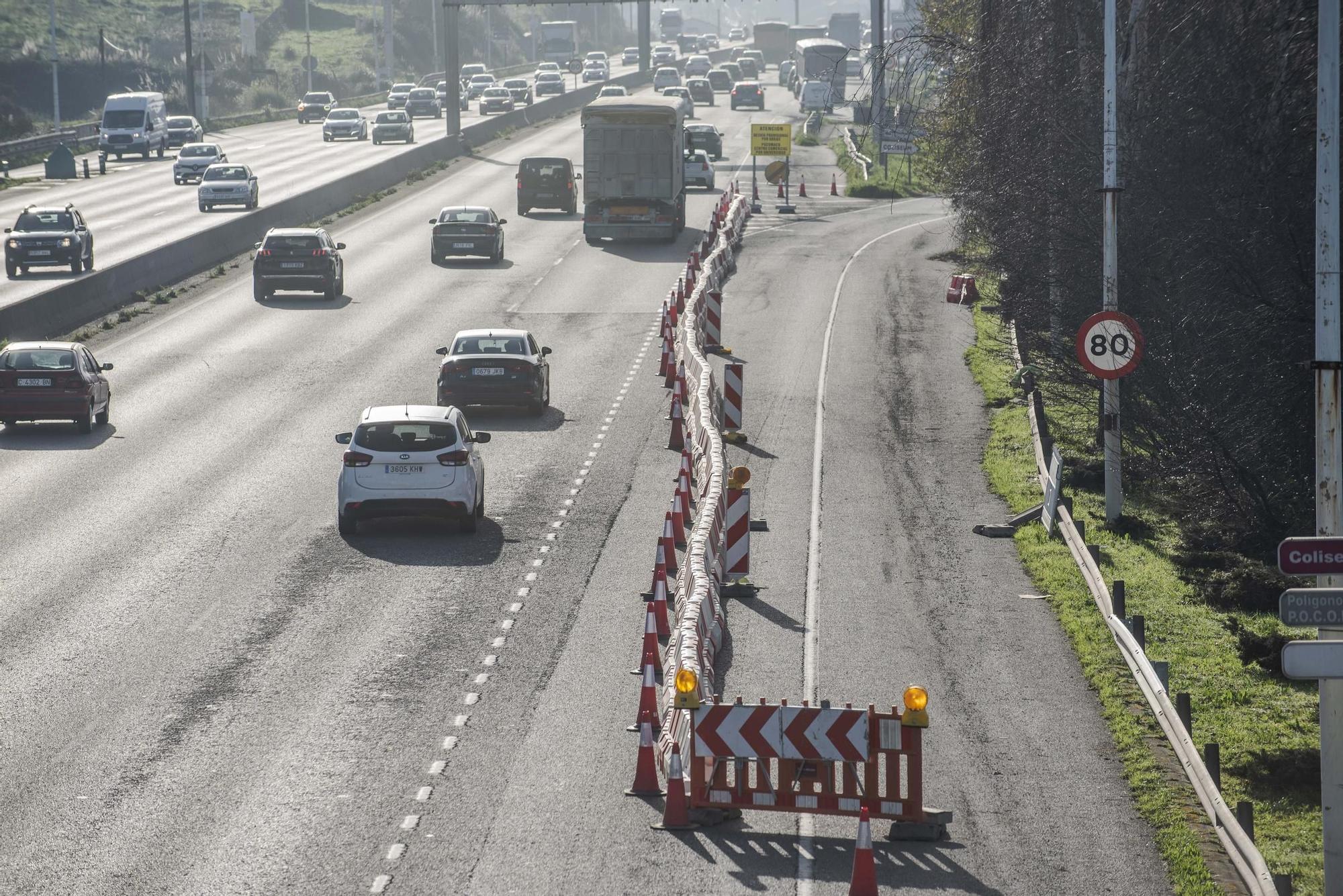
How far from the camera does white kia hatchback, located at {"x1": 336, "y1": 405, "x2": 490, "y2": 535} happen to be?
74.2 feet

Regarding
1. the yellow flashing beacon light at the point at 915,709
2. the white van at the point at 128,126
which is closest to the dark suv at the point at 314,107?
the white van at the point at 128,126

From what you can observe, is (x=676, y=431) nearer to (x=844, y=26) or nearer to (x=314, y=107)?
(x=314, y=107)

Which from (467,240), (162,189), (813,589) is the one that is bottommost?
(813,589)

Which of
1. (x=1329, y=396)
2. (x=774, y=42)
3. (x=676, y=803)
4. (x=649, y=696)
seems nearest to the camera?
(x=1329, y=396)

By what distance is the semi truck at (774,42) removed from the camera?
550 ft

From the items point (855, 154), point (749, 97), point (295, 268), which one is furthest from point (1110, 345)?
point (749, 97)

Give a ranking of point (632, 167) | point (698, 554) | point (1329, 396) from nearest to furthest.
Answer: point (1329, 396), point (698, 554), point (632, 167)

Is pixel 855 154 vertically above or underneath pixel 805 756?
above

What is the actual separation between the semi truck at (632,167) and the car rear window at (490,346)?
2232 centimetres

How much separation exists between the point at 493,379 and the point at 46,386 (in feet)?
22.5

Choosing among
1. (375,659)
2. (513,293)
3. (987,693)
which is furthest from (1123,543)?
(513,293)

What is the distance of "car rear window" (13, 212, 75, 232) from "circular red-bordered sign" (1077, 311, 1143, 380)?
31.7 meters

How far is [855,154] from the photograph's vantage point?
8044 cm

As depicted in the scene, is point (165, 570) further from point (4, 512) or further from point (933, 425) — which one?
point (933, 425)
